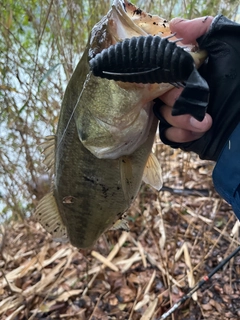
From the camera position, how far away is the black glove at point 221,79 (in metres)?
1.26

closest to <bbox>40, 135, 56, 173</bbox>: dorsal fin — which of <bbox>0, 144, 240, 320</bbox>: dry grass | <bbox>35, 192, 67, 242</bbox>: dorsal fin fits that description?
<bbox>35, 192, 67, 242</bbox>: dorsal fin

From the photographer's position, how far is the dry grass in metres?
2.78

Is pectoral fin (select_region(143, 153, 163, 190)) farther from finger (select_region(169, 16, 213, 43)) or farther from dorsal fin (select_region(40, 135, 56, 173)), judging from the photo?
finger (select_region(169, 16, 213, 43))

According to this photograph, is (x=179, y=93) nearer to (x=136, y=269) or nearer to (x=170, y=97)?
(x=170, y=97)

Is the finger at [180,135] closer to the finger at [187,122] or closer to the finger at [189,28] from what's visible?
the finger at [187,122]

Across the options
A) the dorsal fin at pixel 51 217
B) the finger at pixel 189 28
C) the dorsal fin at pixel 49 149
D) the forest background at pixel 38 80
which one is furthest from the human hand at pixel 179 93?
the forest background at pixel 38 80

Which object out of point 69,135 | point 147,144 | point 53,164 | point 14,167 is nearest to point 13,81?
point 14,167

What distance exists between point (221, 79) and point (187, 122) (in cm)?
18

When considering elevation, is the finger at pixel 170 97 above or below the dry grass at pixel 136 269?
above

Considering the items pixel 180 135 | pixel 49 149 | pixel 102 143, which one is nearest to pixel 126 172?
pixel 102 143

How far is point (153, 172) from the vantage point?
185cm

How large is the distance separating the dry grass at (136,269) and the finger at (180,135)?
51.1 inches

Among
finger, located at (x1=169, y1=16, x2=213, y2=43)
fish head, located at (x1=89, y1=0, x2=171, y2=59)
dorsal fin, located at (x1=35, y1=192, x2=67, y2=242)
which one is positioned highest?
fish head, located at (x1=89, y1=0, x2=171, y2=59)

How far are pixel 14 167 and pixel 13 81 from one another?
65 cm
